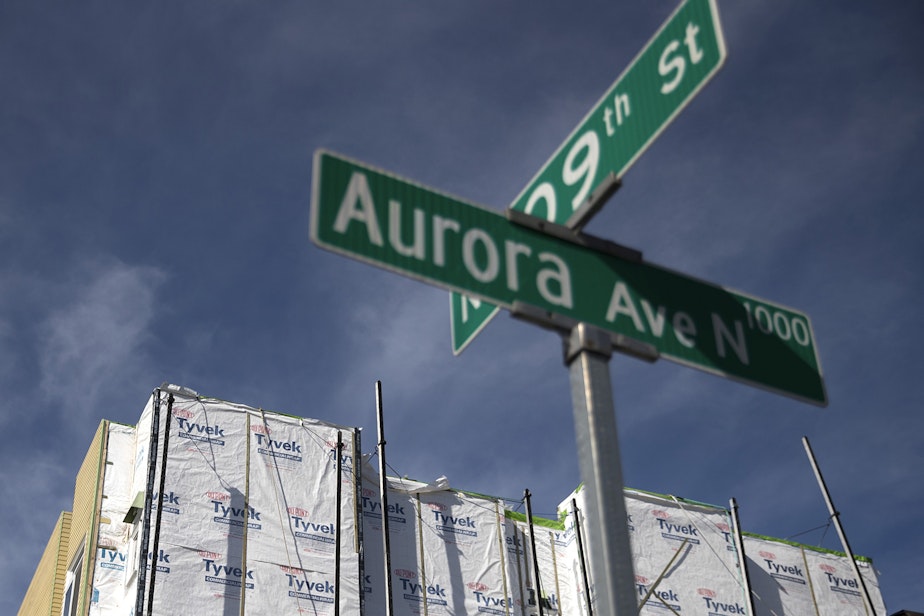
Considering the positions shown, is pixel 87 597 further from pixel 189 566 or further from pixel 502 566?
pixel 502 566

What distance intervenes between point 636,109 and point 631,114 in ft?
0.10

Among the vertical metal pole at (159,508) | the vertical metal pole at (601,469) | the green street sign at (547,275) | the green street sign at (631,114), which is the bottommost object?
the vertical metal pole at (601,469)

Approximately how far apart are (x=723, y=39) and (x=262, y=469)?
20.1 m

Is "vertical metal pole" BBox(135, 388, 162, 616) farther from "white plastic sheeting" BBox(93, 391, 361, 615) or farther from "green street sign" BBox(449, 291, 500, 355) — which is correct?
"green street sign" BBox(449, 291, 500, 355)

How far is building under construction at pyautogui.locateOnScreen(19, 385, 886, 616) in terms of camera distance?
2150cm

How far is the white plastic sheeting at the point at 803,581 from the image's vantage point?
91.6 ft

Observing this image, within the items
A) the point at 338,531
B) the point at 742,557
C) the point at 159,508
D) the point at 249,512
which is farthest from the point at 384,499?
the point at 742,557

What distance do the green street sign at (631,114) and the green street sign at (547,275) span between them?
0.30 metres

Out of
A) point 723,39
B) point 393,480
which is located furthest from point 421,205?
point 393,480

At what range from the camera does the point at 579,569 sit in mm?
25844

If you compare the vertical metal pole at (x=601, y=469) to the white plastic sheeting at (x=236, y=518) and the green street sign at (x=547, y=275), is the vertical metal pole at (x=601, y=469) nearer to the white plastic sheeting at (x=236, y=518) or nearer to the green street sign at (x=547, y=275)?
the green street sign at (x=547, y=275)

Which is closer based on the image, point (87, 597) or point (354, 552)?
point (87, 597)

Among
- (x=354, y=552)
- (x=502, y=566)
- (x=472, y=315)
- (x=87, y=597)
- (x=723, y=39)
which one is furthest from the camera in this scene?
(x=502, y=566)

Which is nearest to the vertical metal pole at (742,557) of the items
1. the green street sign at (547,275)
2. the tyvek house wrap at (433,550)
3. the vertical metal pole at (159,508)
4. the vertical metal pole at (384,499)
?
the tyvek house wrap at (433,550)
